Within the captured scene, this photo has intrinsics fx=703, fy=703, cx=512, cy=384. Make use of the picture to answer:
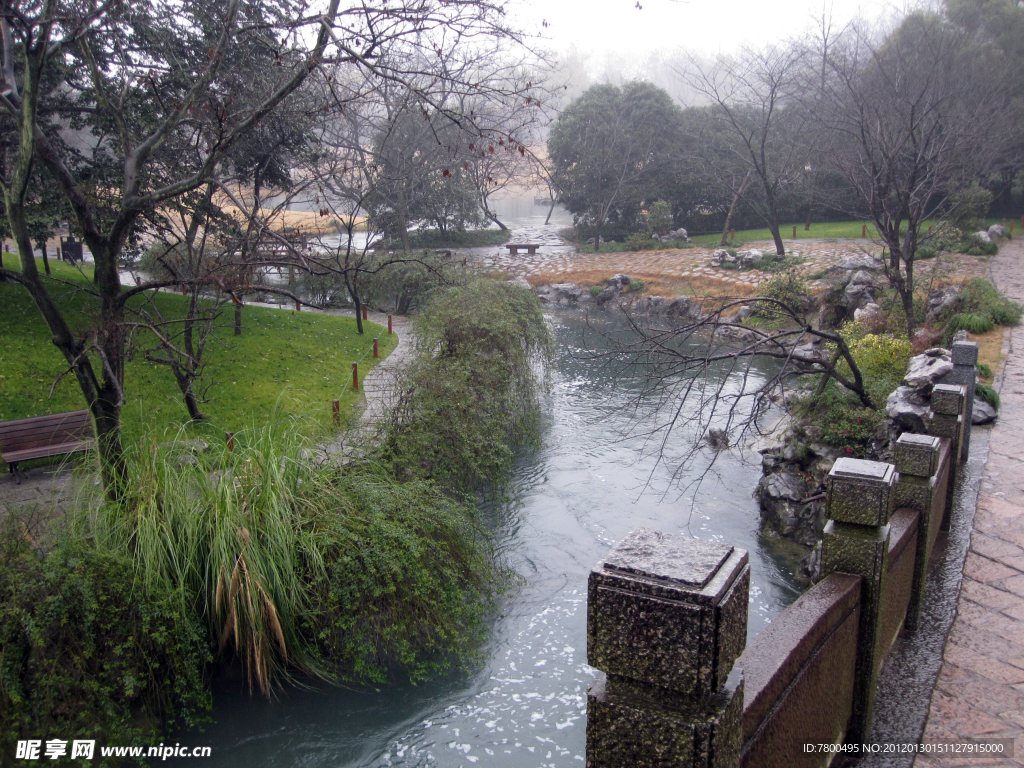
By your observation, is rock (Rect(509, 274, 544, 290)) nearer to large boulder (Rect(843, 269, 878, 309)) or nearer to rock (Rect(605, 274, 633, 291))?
rock (Rect(605, 274, 633, 291))

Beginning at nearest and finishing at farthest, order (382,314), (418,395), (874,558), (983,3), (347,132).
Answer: (874,558), (418,395), (382,314), (983,3), (347,132)

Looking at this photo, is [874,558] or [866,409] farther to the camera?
[866,409]

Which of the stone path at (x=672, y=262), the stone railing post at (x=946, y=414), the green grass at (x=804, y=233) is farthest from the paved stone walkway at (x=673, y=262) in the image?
the stone railing post at (x=946, y=414)

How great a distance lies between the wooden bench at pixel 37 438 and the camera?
7418 mm

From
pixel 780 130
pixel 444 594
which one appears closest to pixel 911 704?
pixel 444 594

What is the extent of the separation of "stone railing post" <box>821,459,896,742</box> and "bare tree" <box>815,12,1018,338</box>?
31.2ft

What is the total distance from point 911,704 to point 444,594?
2904mm

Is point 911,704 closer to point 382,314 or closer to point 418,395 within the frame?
point 418,395

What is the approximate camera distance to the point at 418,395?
25.5 ft

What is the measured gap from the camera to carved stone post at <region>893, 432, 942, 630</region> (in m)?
3.86

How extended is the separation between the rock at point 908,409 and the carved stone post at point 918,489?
328 cm

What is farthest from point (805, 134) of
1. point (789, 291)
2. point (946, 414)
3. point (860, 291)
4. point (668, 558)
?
point (668, 558)

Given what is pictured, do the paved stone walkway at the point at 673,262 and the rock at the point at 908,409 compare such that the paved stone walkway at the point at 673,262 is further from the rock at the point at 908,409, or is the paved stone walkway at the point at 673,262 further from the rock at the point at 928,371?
the rock at the point at 908,409

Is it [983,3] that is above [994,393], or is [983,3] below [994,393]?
above
